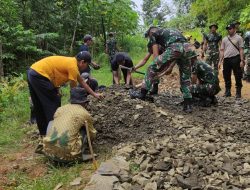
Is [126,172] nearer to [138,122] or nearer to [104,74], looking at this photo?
[138,122]

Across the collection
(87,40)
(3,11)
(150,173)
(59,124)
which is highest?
(3,11)

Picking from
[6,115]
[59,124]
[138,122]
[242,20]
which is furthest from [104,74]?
[59,124]

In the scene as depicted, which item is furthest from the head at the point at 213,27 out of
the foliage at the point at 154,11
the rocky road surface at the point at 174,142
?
the foliage at the point at 154,11

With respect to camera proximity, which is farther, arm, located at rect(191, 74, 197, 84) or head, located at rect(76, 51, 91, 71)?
arm, located at rect(191, 74, 197, 84)

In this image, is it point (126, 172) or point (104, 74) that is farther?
point (104, 74)

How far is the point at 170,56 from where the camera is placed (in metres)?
6.31

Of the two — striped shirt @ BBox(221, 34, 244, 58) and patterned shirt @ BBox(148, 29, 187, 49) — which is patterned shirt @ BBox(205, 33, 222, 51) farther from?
patterned shirt @ BBox(148, 29, 187, 49)

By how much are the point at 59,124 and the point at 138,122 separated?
61.6 inches

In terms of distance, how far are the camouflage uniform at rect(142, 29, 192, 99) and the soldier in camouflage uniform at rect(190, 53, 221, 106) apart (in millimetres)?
565

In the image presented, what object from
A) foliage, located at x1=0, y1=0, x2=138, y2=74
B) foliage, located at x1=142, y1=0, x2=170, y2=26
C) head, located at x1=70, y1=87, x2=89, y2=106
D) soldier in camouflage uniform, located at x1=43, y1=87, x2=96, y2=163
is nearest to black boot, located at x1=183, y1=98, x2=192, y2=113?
head, located at x1=70, y1=87, x2=89, y2=106

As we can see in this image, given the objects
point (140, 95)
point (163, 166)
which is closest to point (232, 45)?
point (140, 95)

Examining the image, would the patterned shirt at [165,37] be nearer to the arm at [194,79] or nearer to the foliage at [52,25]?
the arm at [194,79]

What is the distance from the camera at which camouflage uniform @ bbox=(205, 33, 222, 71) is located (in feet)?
35.8

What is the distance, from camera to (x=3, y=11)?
13703 mm
